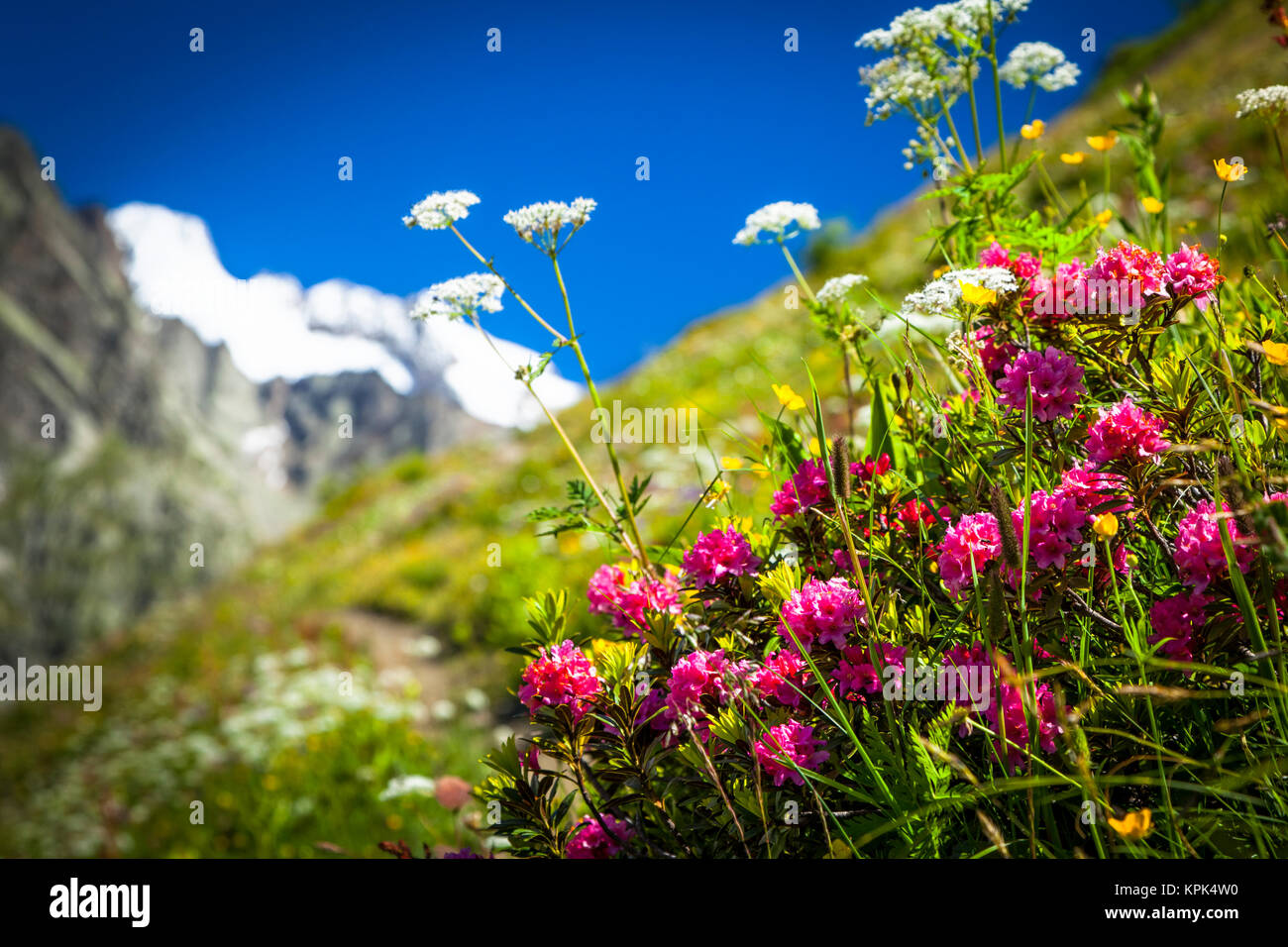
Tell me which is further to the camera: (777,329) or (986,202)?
(777,329)

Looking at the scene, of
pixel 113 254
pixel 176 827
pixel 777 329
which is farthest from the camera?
pixel 113 254

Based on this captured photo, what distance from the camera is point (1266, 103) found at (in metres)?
1.56

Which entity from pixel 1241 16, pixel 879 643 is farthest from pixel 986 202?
pixel 1241 16

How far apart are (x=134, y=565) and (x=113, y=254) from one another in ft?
201

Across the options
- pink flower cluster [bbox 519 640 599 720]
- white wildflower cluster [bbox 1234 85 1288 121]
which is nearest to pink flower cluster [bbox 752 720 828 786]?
pink flower cluster [bbox 519 640 599 720]

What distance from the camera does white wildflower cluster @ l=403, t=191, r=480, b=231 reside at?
1610 mm

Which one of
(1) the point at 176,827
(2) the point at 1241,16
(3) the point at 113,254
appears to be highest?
(3) the point at 113,254

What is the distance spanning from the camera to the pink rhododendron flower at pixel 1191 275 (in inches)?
50.5

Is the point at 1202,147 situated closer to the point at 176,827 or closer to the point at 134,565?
the point at 176,827

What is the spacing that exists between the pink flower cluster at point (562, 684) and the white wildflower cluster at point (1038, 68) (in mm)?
2170

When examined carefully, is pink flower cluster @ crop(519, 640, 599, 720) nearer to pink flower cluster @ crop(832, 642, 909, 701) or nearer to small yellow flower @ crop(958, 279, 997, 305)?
pink flower cluster @ crop(832, 642, 909, 701)

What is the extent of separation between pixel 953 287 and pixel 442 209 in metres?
1.17
